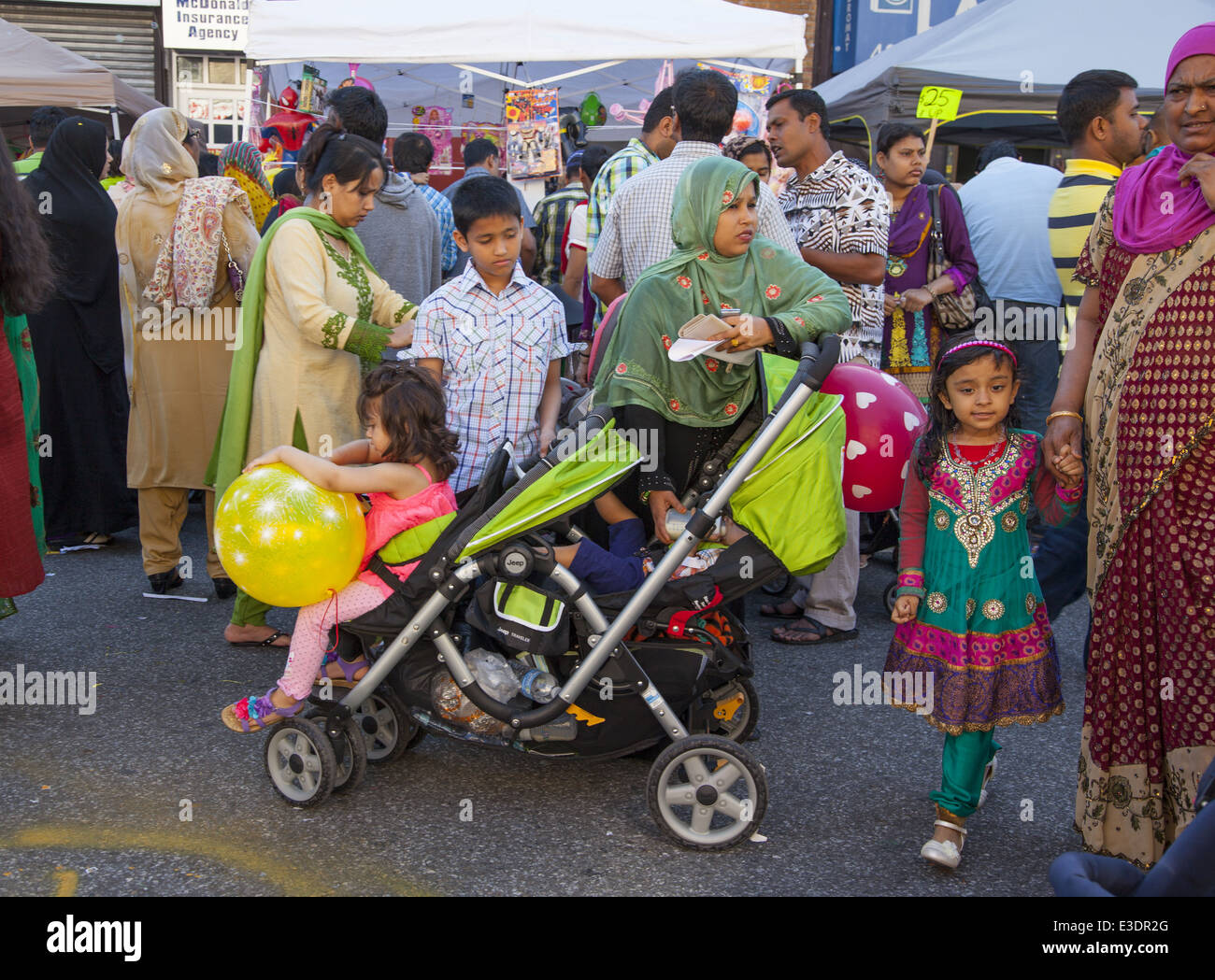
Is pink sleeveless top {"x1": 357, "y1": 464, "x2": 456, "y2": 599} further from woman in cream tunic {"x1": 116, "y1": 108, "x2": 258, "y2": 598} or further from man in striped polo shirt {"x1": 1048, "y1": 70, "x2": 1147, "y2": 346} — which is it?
man in striped polo shirt {"x1": 1048, "y1": 70, "x2": 1147, "y2": 346}

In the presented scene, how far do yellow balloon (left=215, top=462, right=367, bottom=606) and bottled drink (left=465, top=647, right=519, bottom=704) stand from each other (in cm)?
44

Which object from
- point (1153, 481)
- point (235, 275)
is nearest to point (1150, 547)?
point (1153, 481)

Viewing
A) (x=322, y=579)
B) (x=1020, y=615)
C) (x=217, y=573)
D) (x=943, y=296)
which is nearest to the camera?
(x=1020, y=615)

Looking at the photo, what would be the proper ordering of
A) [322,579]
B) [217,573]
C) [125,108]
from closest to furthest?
[322,579] → [217,573] → [125,108]

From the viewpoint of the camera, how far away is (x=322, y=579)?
3.18 meters

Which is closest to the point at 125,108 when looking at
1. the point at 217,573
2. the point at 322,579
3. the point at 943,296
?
the point at 217,573

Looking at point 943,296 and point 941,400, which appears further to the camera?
point 943,296

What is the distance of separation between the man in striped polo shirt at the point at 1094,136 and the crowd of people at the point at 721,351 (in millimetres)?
17

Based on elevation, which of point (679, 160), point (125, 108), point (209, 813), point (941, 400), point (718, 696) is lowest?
point (209, 813)

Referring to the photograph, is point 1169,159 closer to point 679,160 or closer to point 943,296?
point 679,160

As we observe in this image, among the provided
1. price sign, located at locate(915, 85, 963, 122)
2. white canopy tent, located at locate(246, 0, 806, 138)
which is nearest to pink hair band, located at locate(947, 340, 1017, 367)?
price sign, located at locate(915, 85, 963, 122)

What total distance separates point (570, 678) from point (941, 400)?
48.4 inches

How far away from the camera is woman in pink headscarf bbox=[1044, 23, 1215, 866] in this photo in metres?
2.65

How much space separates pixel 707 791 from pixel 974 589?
34.1 inches
